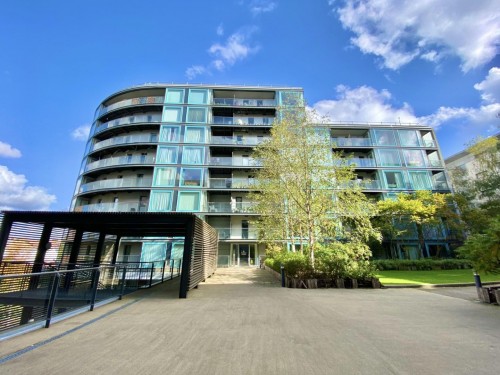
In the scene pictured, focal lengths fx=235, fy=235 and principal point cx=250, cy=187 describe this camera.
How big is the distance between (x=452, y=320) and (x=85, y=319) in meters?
8.46

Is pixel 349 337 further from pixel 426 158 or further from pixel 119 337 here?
pixel 426 158

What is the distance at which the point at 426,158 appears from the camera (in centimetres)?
2744

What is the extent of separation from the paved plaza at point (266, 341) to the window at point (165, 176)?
60.4 ft

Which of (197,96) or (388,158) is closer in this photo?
(388,158)

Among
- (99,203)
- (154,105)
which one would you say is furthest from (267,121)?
(99,203)

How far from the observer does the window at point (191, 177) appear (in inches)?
957

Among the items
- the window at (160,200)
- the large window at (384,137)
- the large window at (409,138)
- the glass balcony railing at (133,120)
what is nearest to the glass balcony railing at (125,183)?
the window at (160,200)

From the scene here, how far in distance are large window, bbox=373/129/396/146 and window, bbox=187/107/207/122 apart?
20467 millimetres

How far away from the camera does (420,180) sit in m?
26.5

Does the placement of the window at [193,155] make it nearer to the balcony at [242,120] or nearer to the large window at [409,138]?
the balcony at [242,120]

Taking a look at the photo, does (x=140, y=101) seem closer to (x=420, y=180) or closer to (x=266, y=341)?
(x=266, y=341)

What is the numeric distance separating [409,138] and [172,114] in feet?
92.3

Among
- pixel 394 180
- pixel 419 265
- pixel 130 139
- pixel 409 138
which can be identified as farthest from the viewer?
pixel 409 138

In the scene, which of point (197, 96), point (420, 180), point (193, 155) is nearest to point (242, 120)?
point (197, 96)
